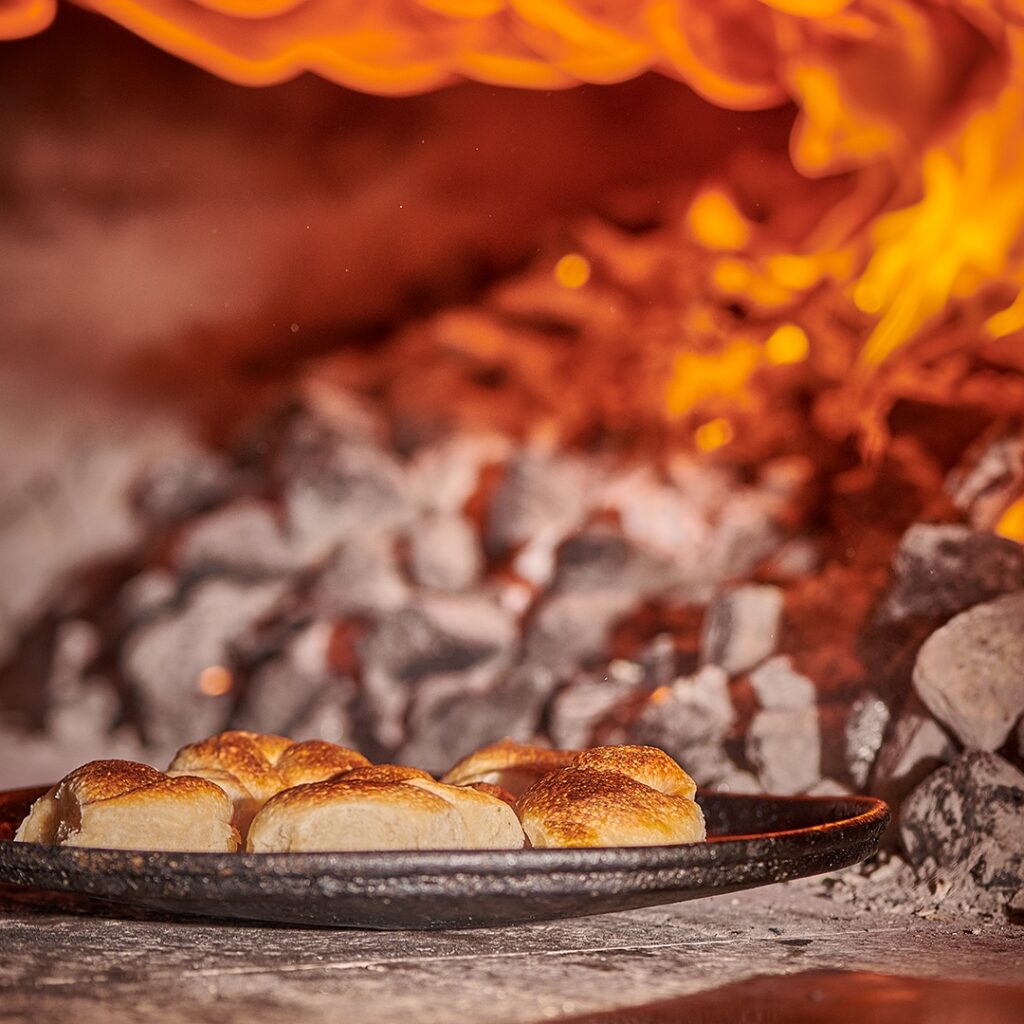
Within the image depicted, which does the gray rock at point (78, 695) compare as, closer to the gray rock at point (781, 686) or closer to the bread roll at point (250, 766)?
the gray rock at point (781, 686)

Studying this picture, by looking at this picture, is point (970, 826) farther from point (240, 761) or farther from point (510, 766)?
point (240, 761)

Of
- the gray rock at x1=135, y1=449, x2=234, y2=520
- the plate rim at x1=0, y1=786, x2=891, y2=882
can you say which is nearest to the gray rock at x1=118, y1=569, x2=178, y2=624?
the gray rock at x1=135, y1=449, x2=234, y2=520

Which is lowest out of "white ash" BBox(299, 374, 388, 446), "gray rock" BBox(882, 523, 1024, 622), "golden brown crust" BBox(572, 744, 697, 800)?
"golden brown crust" BBox(572, 744, 697, 800)

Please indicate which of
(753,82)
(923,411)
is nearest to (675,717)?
(923,411)

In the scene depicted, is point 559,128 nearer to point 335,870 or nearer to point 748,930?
point 748,930

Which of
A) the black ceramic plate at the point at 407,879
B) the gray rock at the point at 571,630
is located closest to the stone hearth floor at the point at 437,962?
the black ceramic plate at the point at 407,879

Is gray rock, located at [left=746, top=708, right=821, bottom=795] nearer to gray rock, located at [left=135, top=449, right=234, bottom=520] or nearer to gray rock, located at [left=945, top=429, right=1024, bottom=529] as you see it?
gray rock, located at [left=945, top=429, right=1024, bottom=529]

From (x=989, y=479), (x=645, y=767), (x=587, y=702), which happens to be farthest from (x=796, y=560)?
(x=645, y=767)
